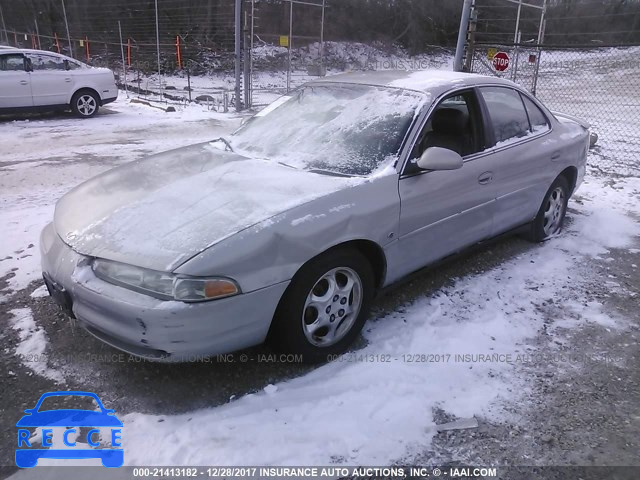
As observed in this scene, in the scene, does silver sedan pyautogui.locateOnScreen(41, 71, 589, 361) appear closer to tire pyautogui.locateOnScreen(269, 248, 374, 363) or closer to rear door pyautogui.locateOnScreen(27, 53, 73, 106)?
tire pyautogui.locateOnScreen(269, 248, 374, 363)

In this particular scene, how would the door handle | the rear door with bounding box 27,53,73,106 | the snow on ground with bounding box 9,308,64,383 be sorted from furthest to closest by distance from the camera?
the rear door with bounding box 27,53,73,106
the door handle
the snow on ground with bounding box 9,308,64,383

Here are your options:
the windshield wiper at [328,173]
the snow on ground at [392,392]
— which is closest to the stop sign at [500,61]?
the snow on ground at [392,392]

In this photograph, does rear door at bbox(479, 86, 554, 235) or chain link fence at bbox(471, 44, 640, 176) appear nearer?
rear door at bbox(479, 86, 554, 235)

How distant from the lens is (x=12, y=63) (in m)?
10.6

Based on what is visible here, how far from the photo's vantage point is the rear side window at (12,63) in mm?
10516

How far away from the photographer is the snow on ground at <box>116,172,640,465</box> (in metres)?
2.33

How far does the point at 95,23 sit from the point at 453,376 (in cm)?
2433

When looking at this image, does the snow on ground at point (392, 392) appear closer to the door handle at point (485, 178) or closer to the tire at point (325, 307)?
the tire at point (325, 307)

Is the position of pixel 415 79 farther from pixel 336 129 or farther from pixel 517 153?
pixel 517 153

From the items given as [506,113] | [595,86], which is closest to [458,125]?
[506,113]

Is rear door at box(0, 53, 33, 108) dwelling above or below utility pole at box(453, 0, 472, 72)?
below

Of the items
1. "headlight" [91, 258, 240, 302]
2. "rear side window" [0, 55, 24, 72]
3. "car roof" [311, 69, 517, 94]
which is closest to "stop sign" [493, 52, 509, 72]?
"car roof" [311, 69, 517, 94]

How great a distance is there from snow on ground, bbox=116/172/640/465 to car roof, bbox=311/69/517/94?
1480mm

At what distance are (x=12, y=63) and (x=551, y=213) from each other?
1077 cm
